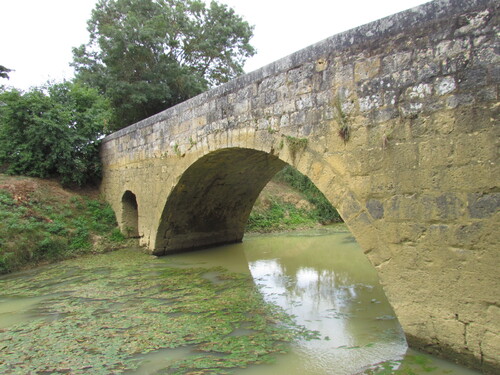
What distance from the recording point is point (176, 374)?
3184mm

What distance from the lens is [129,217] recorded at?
10.0 m

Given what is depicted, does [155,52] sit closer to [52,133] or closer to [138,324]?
[52,133]

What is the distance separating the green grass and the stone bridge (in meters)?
5.67

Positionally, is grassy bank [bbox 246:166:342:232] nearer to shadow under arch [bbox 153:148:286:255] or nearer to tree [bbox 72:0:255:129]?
shadow under arch [bbox 153:148:286:255]

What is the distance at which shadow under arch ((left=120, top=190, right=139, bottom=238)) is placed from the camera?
32.4ft

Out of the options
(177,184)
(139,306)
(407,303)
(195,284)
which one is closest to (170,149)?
(177,184)

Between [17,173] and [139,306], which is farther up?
[17,173]

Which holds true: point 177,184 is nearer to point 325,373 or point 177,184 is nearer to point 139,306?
point 139,306

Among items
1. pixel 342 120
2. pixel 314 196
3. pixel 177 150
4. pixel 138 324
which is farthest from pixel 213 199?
pixel 314 196

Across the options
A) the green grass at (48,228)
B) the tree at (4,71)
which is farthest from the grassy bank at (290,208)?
the tree at (4,71)

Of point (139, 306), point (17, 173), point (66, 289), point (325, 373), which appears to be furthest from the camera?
point (17, 173)

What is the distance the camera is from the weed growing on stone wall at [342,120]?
3.78 meters

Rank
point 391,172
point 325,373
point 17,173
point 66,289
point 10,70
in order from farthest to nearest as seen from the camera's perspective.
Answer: point 17,173 → point 10,70 → point 66,289 → point 391,172 → point 325,373

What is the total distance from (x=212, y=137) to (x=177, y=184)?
5.62ft
